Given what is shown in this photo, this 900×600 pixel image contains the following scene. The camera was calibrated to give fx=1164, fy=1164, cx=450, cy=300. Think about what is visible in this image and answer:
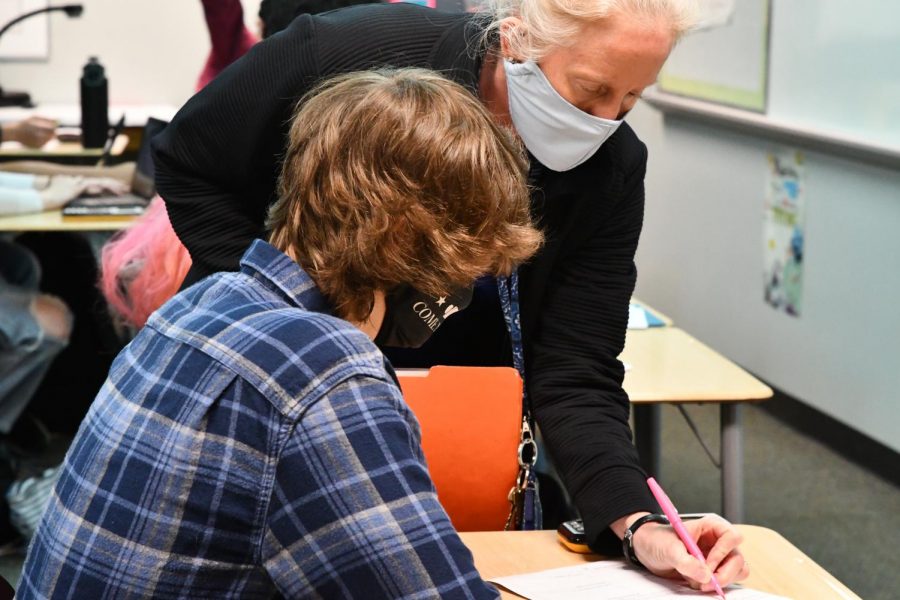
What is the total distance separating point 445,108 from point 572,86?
0.42 metres

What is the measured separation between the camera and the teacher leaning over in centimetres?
138

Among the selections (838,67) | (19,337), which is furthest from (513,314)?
(838,67)

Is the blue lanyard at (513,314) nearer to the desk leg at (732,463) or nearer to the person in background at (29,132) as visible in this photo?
the desk leg at (732,463)

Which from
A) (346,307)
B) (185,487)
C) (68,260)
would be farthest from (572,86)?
(68,260)

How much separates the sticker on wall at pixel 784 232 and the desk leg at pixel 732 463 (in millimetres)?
1502

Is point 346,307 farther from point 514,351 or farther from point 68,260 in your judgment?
point 68,260

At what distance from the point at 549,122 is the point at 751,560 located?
0.58 meters

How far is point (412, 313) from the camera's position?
3.68 feet

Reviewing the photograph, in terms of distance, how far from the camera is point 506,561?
4.52 feet

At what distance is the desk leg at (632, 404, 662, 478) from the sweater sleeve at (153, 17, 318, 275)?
52.2 inches

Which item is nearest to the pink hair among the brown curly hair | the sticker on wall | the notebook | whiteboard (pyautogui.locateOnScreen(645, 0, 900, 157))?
the notebook

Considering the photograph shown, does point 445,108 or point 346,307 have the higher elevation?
point 445,108

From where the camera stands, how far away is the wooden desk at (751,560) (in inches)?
51.9

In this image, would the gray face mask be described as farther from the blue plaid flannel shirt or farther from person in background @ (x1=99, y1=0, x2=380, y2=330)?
person in background @ (x1=99, y1=0, x2=380, y2=330)
